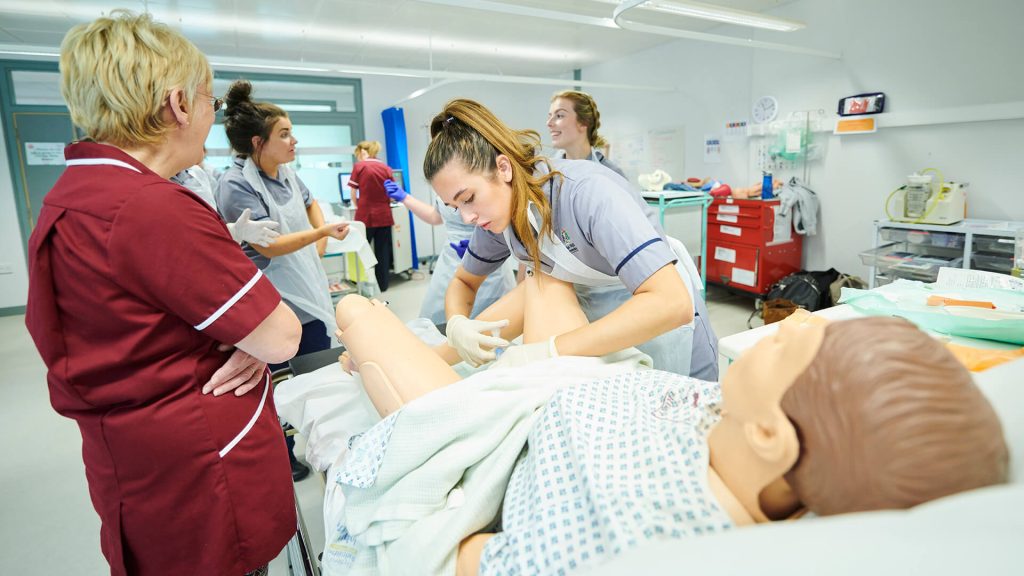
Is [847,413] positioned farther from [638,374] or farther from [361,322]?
[361,322]

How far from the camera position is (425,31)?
523 centimetres

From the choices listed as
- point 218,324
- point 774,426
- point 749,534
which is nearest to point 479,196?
point 218,324

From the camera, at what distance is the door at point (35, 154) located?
542 cm

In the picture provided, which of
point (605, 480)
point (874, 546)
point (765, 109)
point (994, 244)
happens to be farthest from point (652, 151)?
point (874, 546)

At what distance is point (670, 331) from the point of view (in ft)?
4.46

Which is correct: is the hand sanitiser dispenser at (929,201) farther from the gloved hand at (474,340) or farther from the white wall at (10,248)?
the white wall at (10,248)

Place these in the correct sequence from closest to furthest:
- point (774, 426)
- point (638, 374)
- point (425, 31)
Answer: point (774, 426) → point (638, 374) → point (425, 31)

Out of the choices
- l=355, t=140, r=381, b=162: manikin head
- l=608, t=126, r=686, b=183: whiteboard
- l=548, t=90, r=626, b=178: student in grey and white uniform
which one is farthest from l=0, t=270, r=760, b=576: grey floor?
l=608, t=126, r=686, b=183: whiteboard

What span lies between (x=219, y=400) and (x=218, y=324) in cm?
17

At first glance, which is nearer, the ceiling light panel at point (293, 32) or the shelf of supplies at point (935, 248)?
the shelf of supplies at point (935, 248)

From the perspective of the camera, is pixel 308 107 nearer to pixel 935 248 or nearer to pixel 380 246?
pixel 380 246

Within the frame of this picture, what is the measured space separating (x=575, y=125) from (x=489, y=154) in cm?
148

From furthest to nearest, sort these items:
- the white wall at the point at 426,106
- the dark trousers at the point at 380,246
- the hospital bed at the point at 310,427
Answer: the white wall at the point at 426,106
the dark trousers at the point at 380,246
the hospital bed at the point at 310,427

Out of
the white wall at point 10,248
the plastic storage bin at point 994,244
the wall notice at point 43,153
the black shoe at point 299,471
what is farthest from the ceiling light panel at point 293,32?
the plastic storage bin at point 994,244
